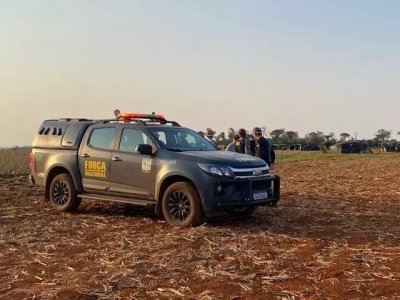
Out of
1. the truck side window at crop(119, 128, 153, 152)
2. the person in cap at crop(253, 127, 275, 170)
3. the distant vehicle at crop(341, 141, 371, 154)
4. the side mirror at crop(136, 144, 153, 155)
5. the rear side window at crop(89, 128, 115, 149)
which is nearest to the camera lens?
the side mirror at crop(136, 144, 153, 155)

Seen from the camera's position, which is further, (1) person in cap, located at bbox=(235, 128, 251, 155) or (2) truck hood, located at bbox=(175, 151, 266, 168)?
(1) person in cap, located at bbox=(235, 128, 251, 155)

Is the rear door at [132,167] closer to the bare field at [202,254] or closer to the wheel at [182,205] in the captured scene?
the wheel at [182,205]

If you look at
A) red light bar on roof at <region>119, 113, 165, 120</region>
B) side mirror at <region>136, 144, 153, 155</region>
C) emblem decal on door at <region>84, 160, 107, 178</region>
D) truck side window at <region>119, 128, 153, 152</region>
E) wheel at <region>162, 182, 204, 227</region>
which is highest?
red light bar on roof at <region>119, 113, 165, 120</region>

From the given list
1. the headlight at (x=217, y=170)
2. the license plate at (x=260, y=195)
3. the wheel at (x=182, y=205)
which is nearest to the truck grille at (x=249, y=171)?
the headlight at (x=217, y=170)

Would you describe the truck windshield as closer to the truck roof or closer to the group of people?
the truck roof

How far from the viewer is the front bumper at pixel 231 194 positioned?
361 inches

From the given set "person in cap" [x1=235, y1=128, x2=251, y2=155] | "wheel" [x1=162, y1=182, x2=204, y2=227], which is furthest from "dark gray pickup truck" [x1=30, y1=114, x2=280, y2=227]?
"person in cap" [x1=235, y1=128, x2=251, y2=155]

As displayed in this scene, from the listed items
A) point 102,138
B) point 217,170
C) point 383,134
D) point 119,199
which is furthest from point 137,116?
point 383,134

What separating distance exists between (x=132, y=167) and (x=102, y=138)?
1.14 meters

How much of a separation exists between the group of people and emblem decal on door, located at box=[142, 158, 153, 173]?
2.95 metres

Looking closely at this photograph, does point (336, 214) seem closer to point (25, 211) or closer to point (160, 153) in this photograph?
point (160, 153)

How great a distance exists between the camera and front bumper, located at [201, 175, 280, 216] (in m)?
9.17

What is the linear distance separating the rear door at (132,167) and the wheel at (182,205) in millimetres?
476

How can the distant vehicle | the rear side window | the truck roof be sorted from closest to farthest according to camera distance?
the rear side window < the truck roof < the distant vehicle
